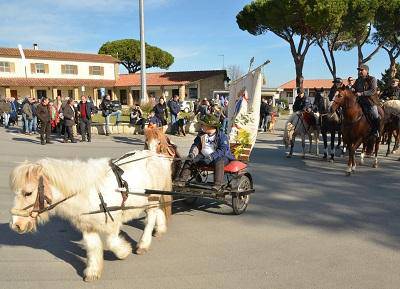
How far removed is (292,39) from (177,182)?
114ft

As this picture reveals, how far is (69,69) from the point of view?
192ft

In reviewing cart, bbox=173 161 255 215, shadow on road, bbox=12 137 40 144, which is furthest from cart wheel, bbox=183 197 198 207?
shadow on road, bbox=12 137 40 144

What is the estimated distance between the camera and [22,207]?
13.5 ft

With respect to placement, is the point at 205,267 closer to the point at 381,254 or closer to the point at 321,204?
the point at 381,254

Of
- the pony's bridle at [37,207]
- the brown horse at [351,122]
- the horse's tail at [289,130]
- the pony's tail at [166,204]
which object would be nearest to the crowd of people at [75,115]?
the horse's tail at [289,130]

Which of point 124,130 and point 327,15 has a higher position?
point 327,15

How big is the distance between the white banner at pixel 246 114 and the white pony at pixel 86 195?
316 cm

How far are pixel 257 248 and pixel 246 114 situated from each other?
370 cm

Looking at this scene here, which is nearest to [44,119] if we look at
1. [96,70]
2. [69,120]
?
[69,120]

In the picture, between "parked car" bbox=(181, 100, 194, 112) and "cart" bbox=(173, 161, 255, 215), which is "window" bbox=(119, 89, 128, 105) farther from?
"cart" bbox=(173, 161, 255, 215)

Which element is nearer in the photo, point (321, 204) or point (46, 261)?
point (46, 261)

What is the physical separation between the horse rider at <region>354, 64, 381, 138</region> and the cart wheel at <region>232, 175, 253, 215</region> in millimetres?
5312

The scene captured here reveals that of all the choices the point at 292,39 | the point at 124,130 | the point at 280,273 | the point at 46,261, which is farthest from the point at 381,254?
the point at 292,39

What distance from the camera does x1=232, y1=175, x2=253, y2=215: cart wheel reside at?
23.0ft
